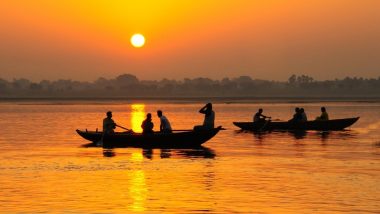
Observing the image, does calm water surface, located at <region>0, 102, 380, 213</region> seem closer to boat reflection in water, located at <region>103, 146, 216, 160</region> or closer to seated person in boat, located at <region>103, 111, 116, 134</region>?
boat reflection in water, located at <region>103, 146, 216, 160</region>

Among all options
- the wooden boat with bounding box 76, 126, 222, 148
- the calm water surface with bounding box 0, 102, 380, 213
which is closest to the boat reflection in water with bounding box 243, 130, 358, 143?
the calm water surface with bounding box 0, 102, 380, 213

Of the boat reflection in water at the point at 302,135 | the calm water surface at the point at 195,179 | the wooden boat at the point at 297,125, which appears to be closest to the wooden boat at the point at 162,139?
the calm water surface at the point at 195,179

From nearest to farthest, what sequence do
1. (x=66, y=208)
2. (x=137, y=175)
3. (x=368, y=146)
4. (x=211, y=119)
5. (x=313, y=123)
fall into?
(x=66, y=208), (x=137, y=175), (x=211, y=119), (x=368, y=146), (x=313, y=123)

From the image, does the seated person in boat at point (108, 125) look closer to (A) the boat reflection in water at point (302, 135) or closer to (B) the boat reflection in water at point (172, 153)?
(B) the boat reflection in water at point (172, 153)

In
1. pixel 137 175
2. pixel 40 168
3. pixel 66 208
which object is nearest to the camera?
pixel 66 208

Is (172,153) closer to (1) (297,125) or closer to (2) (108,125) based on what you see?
(2) (108,125)

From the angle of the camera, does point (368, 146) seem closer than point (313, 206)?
No

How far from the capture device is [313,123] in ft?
179

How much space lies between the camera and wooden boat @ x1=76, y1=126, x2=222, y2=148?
38.8 meters

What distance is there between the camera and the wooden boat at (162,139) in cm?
3878

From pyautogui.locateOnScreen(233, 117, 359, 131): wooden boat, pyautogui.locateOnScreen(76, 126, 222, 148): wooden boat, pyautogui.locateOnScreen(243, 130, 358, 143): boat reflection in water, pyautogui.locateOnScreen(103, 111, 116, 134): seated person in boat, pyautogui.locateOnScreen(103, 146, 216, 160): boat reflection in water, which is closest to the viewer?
pyautogui.locateOnScreen(103, 146, 216, 160): boat reflection in water

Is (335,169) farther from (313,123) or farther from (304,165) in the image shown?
(313,123)

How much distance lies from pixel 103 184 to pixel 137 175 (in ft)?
9.03

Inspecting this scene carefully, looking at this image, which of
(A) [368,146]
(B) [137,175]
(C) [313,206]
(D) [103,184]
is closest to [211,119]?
(A) [368,146]
